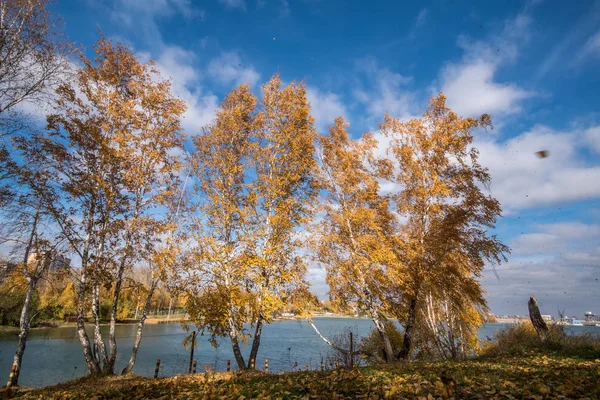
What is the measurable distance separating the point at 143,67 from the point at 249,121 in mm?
5103

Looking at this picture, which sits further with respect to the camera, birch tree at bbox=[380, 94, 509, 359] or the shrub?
the shrub

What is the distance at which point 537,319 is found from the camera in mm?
13523

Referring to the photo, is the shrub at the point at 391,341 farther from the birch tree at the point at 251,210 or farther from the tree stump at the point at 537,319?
the birch tree at the point at 251,210

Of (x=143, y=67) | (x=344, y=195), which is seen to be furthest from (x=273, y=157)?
(x=143, y=67)

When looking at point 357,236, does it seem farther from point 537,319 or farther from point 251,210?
point 537,319

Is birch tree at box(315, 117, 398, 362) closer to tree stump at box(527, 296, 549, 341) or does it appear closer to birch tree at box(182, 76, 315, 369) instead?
birch tree at box(182, 76, 315, 369)

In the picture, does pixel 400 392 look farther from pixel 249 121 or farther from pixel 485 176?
pixel 249 121

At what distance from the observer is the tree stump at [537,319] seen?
12805 millimetres

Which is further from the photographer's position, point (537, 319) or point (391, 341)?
point (391, 341)

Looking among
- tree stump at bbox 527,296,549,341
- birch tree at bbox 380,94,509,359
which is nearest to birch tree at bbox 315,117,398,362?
birch tree at bbox 380,94,509,359

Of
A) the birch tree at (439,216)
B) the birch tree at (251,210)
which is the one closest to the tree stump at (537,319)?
the birch tree at (439,216)

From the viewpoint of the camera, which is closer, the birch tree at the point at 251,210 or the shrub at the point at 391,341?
the birch tree at the point at 251,210

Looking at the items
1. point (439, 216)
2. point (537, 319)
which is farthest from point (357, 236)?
point (537, 319)

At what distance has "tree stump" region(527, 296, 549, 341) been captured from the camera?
1280 cm
